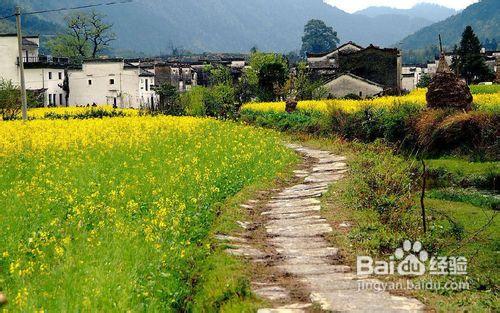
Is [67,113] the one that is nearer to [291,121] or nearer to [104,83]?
[291,121]

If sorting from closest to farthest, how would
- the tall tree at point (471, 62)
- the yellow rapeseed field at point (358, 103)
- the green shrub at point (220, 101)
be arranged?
the yellow rapeseed field at point (358, 103), the green shrub at point (220, 101), the tall tree at point (471, 62)

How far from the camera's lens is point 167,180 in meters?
14.2

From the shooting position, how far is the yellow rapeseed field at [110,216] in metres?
7.85

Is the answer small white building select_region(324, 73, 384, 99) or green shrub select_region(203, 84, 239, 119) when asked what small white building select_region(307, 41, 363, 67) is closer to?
green shrub select_region(203, 84, 239, 119)

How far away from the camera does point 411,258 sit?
9461 mm

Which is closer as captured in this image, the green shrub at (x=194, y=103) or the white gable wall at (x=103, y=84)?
the green shrub at (x=194, y=103)

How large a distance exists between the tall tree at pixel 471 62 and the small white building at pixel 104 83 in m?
35.1

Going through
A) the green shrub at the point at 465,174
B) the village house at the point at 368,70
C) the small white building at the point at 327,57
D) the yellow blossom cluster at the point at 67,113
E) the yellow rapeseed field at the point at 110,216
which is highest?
the small white building at the point at 327,57

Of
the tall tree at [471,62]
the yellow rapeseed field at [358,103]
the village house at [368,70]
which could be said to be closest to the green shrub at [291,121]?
the yellow rapeseed field at [358,103]

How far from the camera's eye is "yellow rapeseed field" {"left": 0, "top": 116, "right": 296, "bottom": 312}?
7852 mm

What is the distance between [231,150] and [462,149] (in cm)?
729

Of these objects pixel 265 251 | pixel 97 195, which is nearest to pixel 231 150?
pixel 97 195

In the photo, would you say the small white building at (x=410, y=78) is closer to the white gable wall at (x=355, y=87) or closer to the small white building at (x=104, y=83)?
the white gable wall at (x=355, y=87)

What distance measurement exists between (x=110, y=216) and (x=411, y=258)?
15.4 feet
